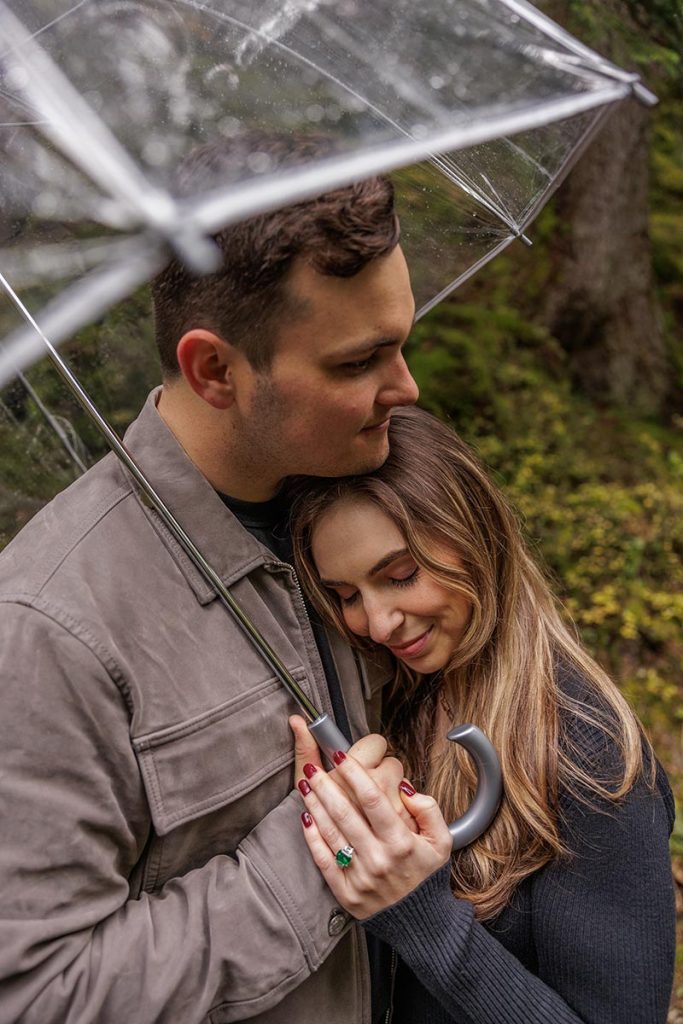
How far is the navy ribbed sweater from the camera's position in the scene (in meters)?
1.83

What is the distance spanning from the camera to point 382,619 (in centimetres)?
208

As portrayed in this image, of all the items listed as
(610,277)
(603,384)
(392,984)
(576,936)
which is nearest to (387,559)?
(576,936)

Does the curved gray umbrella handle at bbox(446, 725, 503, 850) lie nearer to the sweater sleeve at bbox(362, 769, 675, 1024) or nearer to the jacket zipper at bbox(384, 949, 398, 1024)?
the sweater sleeve at bbox(362, 769, 675, 1024)

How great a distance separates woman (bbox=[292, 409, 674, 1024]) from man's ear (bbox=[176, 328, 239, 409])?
0.42 m

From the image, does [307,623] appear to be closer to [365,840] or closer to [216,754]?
[216,754]

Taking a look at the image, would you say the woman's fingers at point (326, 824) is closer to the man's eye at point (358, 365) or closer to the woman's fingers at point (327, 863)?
the woman's fingers at point (327, 863)

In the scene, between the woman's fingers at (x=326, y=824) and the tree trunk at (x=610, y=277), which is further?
the tree trunk at (x=610, y=277)

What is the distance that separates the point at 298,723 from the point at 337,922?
0.39 meters

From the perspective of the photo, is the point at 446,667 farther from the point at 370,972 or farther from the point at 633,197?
the point at 633,197

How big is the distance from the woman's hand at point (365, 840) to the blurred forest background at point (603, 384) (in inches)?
110

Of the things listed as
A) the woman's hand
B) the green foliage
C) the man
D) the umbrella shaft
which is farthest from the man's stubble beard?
the green foliage

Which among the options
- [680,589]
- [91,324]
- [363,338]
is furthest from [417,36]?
[680,589]

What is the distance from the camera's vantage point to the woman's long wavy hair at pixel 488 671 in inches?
79.4

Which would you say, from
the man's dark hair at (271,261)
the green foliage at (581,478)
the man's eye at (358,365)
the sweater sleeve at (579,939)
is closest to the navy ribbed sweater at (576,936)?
the sweater sleeve at (579,939)
